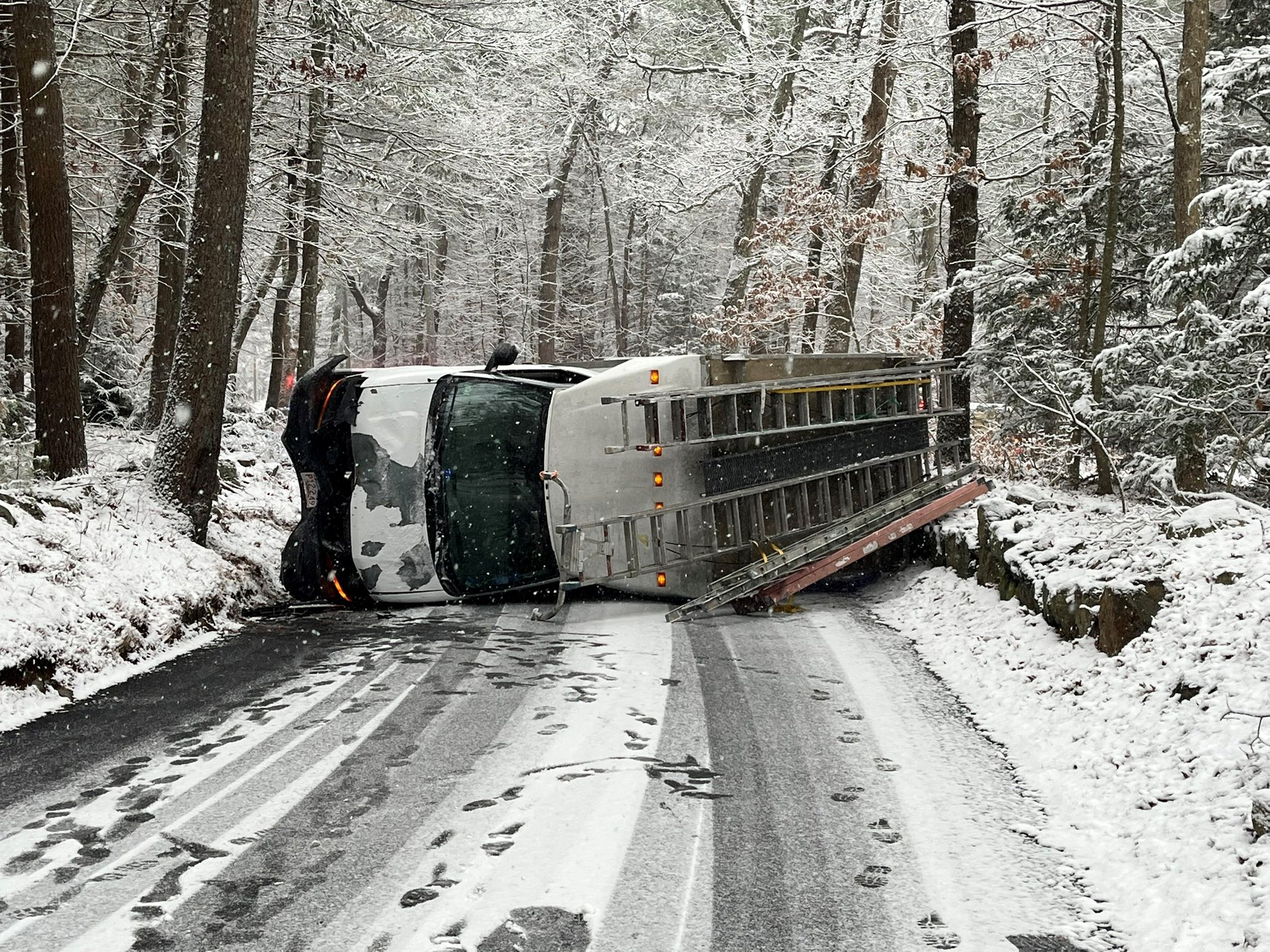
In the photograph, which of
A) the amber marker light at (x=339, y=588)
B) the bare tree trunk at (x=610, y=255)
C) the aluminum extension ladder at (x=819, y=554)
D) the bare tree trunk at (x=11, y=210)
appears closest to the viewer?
the aluminum extension ladder at (x=819, y=554)

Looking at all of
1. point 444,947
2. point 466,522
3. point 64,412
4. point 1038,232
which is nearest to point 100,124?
point 64,412

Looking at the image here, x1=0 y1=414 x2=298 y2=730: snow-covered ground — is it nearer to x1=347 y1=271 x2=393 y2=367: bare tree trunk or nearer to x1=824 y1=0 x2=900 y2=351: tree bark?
x1=824 y1=0 x2=900 y2=351: tree bark

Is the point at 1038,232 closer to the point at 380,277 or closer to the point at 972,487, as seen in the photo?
the point at 972,487

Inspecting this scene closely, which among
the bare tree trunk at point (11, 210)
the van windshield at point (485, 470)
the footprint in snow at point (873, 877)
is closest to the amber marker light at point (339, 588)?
the van windshield at point (485, 470)

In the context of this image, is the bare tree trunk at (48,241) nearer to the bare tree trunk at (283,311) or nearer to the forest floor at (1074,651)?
the forest floor at (1074,651)

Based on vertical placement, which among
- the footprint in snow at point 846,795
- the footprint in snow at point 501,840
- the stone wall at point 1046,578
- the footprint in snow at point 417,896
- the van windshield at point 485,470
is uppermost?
the van windshield at point 485,470

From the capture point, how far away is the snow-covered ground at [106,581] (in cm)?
716

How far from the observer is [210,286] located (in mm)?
10703

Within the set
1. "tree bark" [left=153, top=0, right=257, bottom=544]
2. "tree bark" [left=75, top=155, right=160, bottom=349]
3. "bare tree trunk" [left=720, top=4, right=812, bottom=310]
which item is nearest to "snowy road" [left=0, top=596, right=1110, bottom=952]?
"tree bark" [left=153, top=0, right=257, bottom=544]

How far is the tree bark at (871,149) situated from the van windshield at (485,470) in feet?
32.9

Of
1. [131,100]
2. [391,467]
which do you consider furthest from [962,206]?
[131,100]

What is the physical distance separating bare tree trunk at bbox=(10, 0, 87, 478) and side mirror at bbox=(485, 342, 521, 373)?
443 centimetres

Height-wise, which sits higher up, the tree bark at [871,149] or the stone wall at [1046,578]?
the tree bark at [871,149]

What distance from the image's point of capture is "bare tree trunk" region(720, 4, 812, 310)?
23.2 meters
